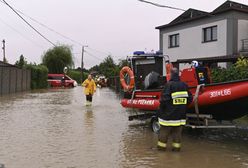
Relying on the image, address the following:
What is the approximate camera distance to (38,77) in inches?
1642

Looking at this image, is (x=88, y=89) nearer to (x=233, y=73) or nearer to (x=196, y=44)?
(x=233, y=73)

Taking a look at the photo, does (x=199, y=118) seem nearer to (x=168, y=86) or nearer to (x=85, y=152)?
(x=168, y=86)

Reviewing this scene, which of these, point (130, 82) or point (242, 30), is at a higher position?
point (242, 30)

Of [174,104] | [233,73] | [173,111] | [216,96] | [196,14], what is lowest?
[173,111]

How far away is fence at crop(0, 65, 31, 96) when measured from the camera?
2959cm

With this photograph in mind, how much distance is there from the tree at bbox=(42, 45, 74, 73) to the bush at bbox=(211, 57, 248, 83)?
5467 centimetres

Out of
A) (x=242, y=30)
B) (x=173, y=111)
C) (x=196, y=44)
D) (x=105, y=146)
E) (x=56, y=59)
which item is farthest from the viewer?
(x=56, y=59)

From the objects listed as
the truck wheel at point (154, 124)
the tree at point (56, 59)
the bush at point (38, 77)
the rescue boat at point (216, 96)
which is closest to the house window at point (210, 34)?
the bush at point (38, 77)

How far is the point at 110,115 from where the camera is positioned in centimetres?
1544

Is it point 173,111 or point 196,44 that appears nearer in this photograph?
point 173,111

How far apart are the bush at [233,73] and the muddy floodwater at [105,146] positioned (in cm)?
171

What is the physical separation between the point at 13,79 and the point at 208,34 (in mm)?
15831

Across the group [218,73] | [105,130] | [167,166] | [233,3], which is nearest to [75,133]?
[105,130]

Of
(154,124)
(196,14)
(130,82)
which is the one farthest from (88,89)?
(196,14)
